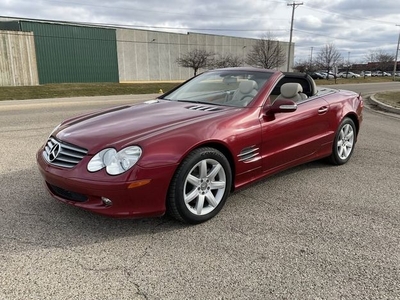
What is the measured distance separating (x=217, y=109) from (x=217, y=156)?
700mm

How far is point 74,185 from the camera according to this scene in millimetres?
3092

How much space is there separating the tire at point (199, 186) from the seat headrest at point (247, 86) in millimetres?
1138

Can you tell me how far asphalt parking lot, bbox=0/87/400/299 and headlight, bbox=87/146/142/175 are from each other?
0.62 metres

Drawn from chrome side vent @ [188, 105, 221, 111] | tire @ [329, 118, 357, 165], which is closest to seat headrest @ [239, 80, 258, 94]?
chrome side vent @ [188, 105, 221, 111]

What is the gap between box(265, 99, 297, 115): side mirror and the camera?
3898mm

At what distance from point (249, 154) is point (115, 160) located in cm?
142

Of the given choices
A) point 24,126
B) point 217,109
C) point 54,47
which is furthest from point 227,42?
point 217,109

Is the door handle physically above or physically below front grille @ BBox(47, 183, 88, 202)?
above

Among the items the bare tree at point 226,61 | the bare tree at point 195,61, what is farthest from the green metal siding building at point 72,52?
the bare tree at point 226,61

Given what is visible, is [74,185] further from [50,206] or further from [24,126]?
[24,126]

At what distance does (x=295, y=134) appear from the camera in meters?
4.37

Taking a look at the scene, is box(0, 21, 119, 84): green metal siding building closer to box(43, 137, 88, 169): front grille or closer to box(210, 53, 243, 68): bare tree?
box(210, 53, 243, 68): bare tree

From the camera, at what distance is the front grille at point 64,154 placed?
3199 mm

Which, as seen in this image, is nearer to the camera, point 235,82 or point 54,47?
point 235,82
